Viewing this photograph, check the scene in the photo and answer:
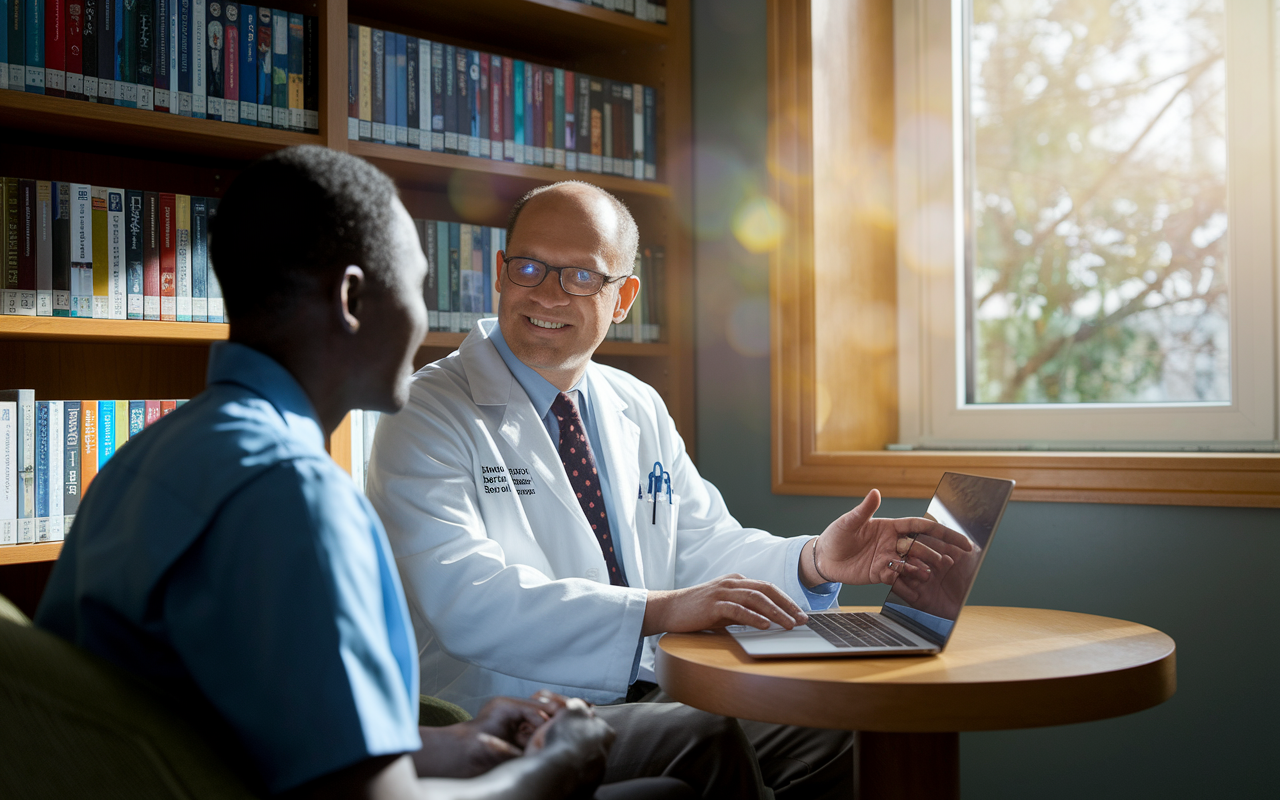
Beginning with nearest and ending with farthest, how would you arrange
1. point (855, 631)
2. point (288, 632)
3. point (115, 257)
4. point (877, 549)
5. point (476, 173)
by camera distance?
point (288, 632) → point (855, 631) → point (877, 549) → point (115, 257) → point (476, 173)

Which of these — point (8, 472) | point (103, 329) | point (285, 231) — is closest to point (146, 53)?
point (103, 329)

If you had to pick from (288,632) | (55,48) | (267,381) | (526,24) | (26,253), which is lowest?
(288,632)

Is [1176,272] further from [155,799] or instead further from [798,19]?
[155,799]

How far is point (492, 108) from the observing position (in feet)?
7.45

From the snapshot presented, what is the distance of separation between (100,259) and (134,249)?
0.06 metres

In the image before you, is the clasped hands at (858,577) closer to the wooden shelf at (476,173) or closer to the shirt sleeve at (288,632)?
the shirt sleeve at (288,632)

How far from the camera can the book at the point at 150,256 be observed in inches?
72.3

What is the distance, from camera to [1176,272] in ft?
6.63

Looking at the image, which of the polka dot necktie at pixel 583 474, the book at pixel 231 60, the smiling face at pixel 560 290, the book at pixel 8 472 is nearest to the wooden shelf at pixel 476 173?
the book at pixel 231 60

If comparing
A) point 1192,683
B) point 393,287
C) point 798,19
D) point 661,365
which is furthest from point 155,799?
point 798,19

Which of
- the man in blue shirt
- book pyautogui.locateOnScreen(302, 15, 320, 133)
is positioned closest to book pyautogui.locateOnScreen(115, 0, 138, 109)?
book pyautogui.locateOnScreen(302, 15, 320, 133)

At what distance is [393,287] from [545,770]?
0.43 m

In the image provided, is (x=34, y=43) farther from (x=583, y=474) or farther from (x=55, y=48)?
(x=583, y=474)

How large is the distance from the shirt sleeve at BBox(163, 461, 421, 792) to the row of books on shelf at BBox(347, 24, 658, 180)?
1609mm
